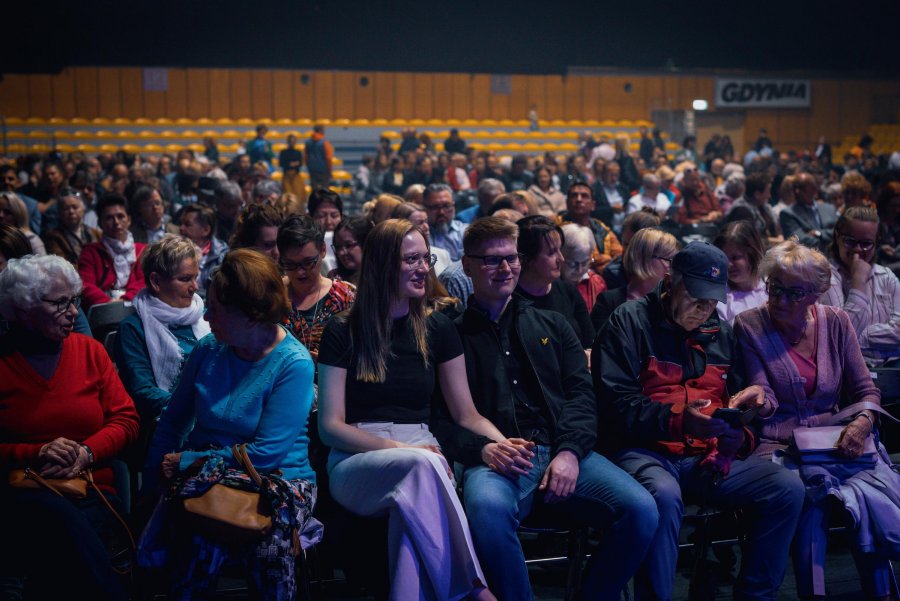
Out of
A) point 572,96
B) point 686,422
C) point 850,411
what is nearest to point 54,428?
point 686,422

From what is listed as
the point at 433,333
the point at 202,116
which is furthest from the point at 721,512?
the point at 202,116

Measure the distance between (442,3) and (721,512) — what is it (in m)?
20.6

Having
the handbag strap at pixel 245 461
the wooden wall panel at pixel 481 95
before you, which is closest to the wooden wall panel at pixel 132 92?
the wooden wall panel at pixel 481 95

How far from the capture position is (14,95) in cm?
2006

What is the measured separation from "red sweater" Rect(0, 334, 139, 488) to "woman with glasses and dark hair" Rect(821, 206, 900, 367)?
2979 mm

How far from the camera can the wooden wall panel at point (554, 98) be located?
924 inches

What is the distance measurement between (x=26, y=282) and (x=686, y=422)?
2102mm

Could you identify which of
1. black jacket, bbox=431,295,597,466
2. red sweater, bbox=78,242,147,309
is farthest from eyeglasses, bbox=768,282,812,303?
red sweater, bbox=78,242,147,309

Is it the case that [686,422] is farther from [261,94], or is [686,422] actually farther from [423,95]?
[423,95]

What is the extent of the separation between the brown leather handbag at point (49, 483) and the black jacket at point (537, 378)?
109cm

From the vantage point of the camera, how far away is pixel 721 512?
3.04m

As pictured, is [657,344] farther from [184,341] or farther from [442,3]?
[442,3]

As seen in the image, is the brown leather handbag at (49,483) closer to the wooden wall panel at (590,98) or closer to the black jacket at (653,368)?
the black jacket at (653,368)

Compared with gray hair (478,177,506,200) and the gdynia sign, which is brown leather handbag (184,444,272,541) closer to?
gray hair (478,177,506,200)
